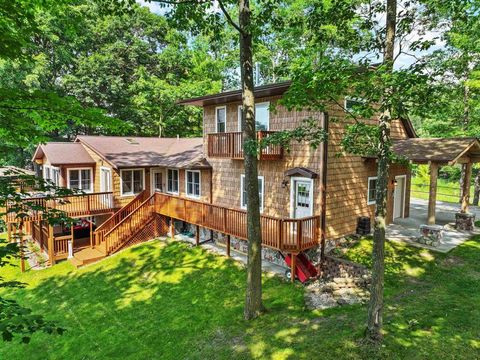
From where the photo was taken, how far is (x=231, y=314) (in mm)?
8602

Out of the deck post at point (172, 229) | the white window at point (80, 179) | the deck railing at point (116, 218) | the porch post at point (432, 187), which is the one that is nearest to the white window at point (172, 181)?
the deck railing at point (116, 218)

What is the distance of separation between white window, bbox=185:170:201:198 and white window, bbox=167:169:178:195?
4.73ft

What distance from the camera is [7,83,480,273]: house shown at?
1061 centimetres

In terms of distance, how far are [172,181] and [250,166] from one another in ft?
36.2

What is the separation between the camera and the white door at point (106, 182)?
16.6 metres

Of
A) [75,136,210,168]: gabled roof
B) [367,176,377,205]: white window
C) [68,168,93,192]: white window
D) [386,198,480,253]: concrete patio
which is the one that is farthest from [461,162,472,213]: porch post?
[68,168,93,192]: white window

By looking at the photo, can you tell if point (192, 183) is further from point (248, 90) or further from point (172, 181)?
point (248, 90)

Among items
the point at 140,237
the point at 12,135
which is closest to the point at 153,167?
the point at 140,237

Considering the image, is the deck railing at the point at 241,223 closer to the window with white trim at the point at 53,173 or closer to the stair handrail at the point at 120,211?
the stair handrail at the point at 120,211

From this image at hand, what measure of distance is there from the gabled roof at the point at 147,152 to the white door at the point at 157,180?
34.5 inches

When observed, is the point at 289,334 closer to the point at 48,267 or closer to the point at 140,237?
the point at 140,237

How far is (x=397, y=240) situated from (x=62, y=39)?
2853 cm

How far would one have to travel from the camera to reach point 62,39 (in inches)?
1003

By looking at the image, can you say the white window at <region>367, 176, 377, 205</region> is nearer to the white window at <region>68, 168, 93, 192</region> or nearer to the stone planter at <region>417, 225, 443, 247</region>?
the stone planter at <region>417, 225, 443, 247</region>
